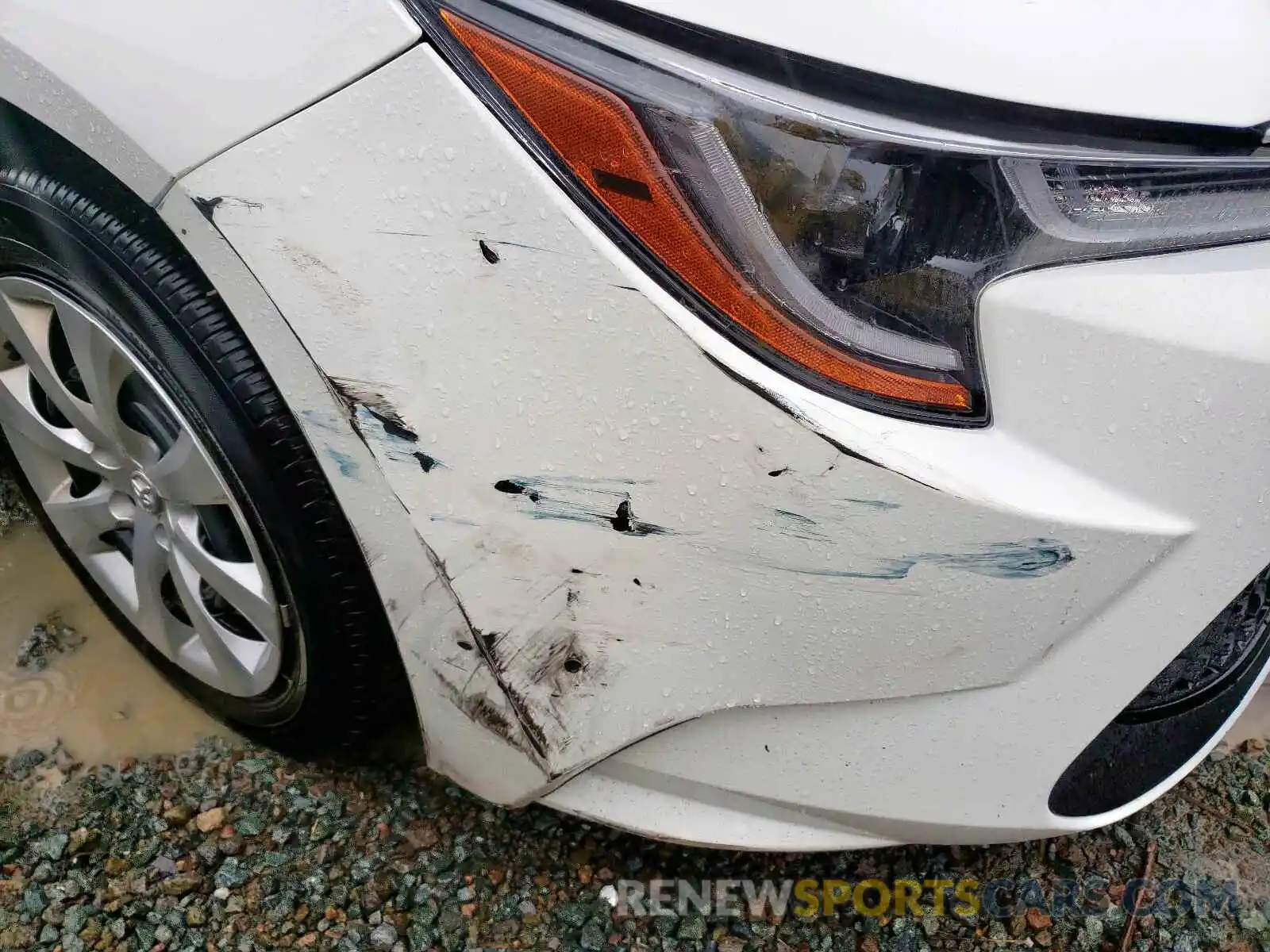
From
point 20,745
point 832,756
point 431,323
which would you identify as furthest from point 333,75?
point 20,745

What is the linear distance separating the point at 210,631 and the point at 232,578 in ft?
0.61

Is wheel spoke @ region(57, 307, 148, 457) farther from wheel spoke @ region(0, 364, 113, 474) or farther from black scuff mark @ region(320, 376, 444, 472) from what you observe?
black scuff mark @ region(320, 376, 444, 472)

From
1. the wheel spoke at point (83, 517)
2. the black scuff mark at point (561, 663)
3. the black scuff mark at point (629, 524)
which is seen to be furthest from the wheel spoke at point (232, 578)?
the black scuff mark at point (629, 524)

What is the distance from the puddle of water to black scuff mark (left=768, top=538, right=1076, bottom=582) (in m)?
1.48

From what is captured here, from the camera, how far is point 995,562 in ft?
3.47

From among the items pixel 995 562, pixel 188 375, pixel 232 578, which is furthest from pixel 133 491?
pixel 995 562

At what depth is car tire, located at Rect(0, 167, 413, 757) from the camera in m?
1.34

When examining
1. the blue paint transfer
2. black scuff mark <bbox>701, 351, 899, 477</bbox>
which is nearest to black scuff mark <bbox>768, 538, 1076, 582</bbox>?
black scuff mark <bbox>701, 351, 899, 477</bbox>

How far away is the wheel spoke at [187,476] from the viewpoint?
55.9 inches

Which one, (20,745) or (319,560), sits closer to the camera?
(319,560)

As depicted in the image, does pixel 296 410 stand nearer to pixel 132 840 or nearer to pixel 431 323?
pixel 431 323

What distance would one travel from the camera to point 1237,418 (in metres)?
1.03

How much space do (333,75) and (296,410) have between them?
0.43 metres

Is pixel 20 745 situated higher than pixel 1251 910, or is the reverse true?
pixel 20 745
